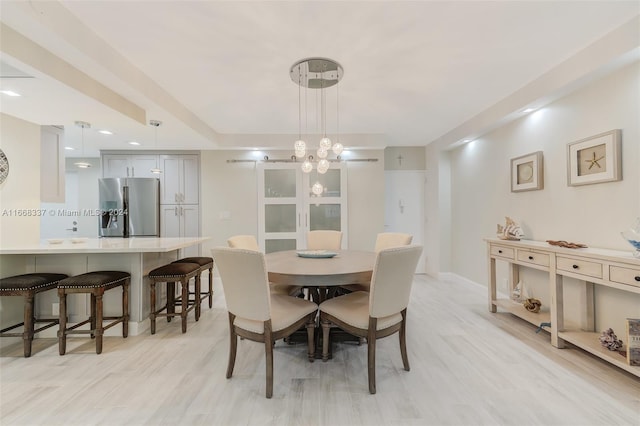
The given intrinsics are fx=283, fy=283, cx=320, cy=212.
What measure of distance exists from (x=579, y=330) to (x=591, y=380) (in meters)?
0.67

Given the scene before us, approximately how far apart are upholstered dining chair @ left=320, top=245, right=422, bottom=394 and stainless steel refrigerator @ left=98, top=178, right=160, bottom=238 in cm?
397

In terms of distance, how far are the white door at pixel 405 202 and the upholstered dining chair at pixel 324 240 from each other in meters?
2.09

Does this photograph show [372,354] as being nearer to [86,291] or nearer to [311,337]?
[311,337]

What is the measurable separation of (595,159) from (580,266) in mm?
966

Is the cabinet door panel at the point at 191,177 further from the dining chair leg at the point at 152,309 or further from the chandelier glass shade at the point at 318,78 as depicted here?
the chandelier glass shade at the point at 318,78

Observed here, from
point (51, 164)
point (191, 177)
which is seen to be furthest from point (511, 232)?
point (51, 164)

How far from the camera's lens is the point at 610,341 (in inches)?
80.5

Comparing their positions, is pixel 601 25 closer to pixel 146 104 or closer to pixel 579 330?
pixel 579 330

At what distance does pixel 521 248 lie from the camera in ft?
9.23

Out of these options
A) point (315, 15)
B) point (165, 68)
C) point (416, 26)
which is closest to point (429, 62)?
point (416, 26)

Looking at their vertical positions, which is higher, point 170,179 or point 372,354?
point 170,179

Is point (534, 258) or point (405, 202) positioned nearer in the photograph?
point (534, 258)

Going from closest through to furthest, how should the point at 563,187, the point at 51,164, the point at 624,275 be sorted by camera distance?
the point at 624,275 → the point at 563,187 → the point at 51,164

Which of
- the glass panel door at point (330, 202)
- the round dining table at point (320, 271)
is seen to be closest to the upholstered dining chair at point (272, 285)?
the round dining table at point (320, 271)
